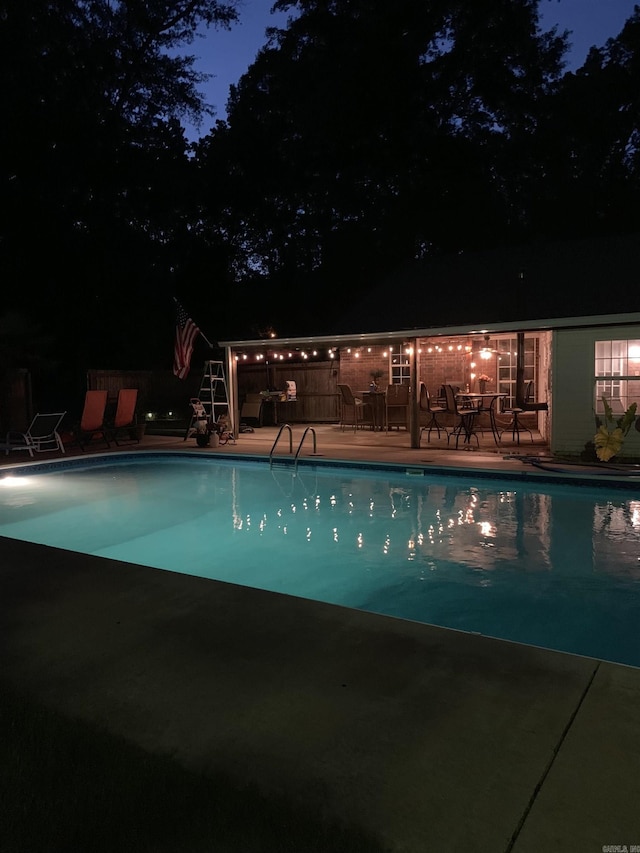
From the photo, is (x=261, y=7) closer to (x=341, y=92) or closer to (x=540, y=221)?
(x=341, y=92)

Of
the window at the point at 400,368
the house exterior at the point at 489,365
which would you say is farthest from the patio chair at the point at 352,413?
the window at the point at 400,368

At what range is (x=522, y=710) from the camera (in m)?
2.02

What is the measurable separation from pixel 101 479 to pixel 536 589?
6.72 meters

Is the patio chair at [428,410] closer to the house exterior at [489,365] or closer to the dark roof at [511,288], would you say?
the house exterior at [489,365]

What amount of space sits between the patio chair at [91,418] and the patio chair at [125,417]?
0.36 m

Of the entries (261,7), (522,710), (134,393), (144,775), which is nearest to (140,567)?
(144,775)

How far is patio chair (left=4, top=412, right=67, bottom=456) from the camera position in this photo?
33.5 feet

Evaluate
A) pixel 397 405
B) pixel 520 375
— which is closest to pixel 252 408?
pixel 397 405

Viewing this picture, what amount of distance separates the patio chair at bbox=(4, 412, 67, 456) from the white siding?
8.12 m

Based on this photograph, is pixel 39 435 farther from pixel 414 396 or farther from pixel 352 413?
pixel 352 413

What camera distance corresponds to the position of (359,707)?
6.77ft

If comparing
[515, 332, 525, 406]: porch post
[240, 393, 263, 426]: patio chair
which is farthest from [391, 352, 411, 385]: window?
[240, 393, 263, 426]: patio chair

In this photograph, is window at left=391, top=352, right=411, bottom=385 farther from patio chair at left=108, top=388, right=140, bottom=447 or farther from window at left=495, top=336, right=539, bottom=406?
patio chair at left=108, top=388, right=140, bottom=447

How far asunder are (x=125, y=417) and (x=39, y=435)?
1.60m
